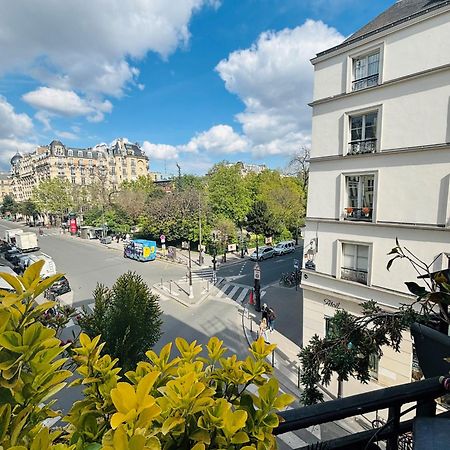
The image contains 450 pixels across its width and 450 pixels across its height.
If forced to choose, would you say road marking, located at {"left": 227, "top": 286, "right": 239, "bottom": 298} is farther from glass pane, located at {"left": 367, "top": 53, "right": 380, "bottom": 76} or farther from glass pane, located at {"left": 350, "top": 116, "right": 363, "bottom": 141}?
glass pane, located at {"left": 367, "top": 53, "right": 380, "bottom": 76}

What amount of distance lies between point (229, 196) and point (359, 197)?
24993mm

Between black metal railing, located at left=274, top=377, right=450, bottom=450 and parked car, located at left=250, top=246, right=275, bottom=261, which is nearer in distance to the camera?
black metal railing, located at left=274, top=377, right=450, bottom=450

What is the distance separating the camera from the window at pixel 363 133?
8695 millimetres

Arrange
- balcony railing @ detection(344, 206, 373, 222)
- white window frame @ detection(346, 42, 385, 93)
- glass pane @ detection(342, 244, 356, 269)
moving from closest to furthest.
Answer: white window frame @ detection(346, 42, 385, 93), balcony railing @ detection(344, 206, 373, 222), glass pane @ detection(342, 244, 356, 269)

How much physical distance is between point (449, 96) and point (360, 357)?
25.2ft

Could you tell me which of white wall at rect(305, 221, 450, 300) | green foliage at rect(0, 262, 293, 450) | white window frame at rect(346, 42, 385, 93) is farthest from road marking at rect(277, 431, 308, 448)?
white window frame at rect(346, 42, 385, 93)

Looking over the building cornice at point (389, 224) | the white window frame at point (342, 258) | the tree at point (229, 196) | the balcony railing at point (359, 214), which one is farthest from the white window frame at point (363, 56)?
the tree at point (229, 196)

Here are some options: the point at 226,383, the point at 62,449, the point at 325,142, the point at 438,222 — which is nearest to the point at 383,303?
the point at 438,222

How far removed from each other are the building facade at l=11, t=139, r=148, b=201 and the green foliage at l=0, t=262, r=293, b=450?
76413 millimetres

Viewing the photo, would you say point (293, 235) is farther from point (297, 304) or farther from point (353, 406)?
point (353, 406)

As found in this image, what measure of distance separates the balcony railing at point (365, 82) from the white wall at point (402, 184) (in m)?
2.21

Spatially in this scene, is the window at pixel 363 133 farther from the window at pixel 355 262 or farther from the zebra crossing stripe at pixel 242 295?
the zebra crossing stripe at pixel 242 295

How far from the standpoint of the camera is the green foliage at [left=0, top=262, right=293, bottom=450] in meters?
0.81

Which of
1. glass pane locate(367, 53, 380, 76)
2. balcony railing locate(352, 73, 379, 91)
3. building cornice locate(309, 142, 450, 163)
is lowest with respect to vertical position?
building cornice locate(309, 142, 450, 163)
